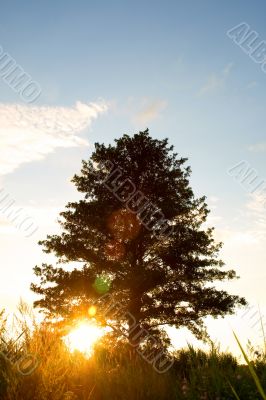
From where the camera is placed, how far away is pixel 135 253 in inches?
748

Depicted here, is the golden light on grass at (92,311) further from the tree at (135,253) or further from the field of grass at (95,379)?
the field of grass at (95,379)

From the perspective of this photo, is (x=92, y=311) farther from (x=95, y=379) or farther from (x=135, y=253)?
(x=95, y=379)

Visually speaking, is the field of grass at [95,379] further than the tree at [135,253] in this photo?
No

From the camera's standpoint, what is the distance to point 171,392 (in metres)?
7.40

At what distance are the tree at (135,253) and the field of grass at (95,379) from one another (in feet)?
29.3

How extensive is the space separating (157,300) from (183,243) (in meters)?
2.80

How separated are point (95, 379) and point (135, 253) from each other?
11376 millimetres

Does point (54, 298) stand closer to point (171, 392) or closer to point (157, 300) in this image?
point (157, 300)

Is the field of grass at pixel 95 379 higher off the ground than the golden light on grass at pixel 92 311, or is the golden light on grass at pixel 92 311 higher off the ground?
the golden light on grass at pixel 92 311

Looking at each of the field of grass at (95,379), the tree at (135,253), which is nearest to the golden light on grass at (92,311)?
the tree at (135,253)

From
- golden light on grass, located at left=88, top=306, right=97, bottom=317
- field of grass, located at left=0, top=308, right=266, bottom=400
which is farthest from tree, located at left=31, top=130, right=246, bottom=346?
field of grass, located at left=0, top=308, right=266, bottom=400

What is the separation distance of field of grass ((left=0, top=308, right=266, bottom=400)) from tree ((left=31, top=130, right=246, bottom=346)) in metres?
8.93

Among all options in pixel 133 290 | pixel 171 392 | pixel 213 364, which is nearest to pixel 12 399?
pixel 171 392

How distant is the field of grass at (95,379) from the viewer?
20.9 ft
